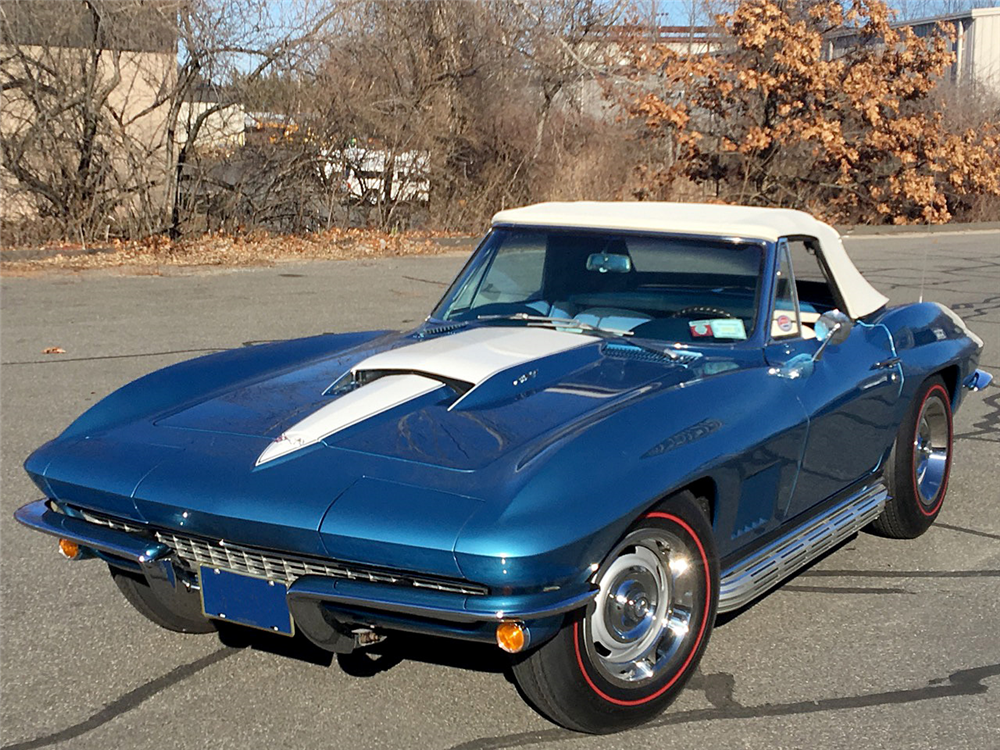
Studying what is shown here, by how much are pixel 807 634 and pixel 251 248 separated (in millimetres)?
14346

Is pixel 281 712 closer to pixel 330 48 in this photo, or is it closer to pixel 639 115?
pixel 330 48

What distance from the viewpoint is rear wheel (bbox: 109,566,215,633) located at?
12.6ft

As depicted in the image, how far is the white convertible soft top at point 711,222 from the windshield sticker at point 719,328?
0.38 m

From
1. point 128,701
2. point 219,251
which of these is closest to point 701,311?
point 128,701

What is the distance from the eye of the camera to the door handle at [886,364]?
4609 mm

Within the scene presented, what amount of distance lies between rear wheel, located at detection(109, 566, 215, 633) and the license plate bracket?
0.66 metres

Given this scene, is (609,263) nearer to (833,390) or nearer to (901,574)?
(833,390)

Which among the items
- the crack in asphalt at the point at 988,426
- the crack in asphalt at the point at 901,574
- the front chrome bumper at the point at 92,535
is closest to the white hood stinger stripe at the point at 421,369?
the front chrome bumper at the point at 92,535

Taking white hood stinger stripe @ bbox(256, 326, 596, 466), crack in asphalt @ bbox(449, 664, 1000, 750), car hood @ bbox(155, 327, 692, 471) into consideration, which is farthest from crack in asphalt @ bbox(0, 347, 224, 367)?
crack in asphalt @ bbox(449, 664, 1000, 750)

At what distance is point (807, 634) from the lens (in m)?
4.06

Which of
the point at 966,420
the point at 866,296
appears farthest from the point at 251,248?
the point at 866,296

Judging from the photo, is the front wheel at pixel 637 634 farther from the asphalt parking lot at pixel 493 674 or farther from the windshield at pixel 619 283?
the windshield at pixel 619 283

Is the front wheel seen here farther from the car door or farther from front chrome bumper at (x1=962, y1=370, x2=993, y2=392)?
front chrome bumper at (x1=962, y1=370, x2=993, y2=392)

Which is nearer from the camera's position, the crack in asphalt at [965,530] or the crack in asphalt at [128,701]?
the crack in asphalt at [128,701]
